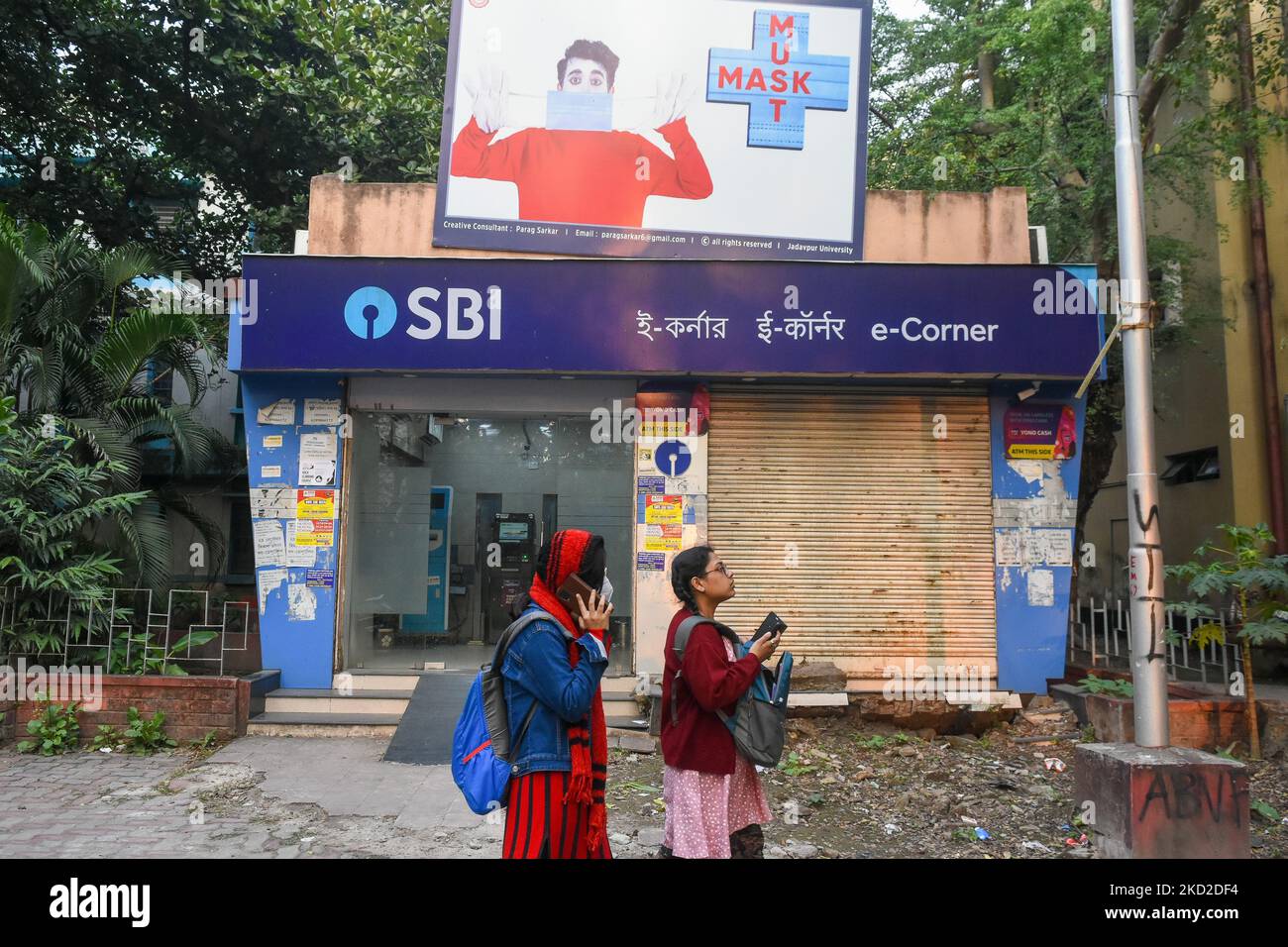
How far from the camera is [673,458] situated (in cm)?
888

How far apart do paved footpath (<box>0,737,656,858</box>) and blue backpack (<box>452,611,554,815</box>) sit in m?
2.44

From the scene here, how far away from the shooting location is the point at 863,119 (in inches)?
372

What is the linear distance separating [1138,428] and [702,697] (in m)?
3.53

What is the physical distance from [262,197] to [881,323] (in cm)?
1081

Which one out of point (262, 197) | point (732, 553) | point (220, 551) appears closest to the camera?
point (732, 553)

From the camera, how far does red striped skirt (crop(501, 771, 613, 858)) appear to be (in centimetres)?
300

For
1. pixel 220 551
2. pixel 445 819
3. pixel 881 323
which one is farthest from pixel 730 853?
pixel 220 551

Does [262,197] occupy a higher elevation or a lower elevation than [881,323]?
higher

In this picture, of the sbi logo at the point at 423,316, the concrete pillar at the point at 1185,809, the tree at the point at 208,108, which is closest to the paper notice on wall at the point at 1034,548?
the concrete pillar at the point at 1185,809

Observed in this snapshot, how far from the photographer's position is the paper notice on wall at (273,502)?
8742mm

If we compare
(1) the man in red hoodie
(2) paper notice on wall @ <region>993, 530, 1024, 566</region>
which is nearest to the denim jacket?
(2) paper notice on wall @ <region>993, 530, 1024, 566</region>

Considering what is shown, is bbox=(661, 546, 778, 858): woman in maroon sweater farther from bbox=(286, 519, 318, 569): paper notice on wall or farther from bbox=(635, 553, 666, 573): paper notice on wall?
bbox=(286, 519, 318, 569): paper notice on wall

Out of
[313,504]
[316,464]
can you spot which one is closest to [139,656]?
[313,504]

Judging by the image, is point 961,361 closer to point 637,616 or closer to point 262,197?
point 637,616
